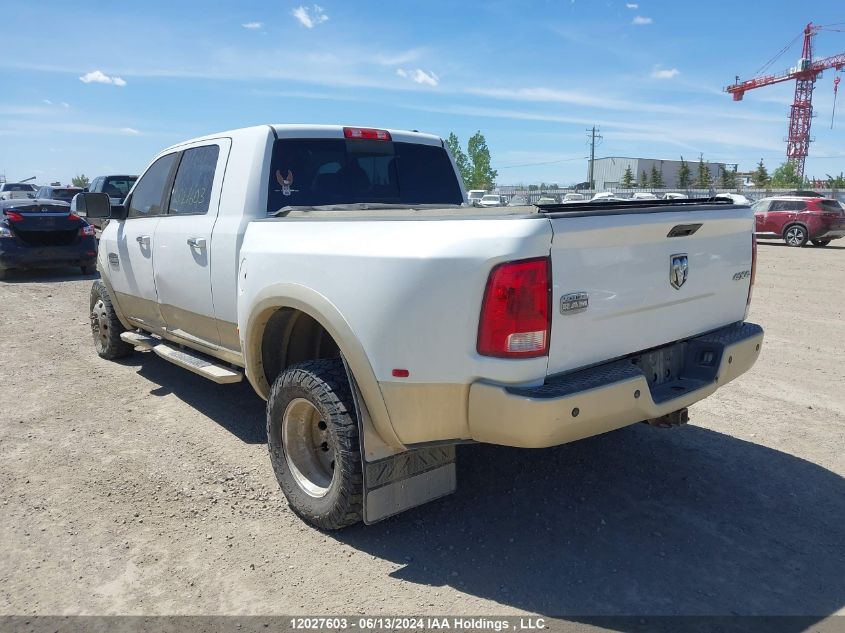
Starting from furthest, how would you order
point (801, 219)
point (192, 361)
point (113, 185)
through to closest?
point (801, 219)
point (113, 185)
point (192, 361)

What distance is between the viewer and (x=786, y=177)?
85.1 meters

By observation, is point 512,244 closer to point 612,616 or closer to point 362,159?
point 612,616

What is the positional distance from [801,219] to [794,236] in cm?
61

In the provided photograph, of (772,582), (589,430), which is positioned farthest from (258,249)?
(772,582)

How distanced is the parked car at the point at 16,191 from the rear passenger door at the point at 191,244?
764 inches

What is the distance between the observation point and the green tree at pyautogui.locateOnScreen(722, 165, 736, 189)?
256ft

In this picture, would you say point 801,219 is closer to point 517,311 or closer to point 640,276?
point 640,276

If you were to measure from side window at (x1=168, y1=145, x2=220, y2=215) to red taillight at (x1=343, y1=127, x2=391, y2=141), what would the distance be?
2.92 ft

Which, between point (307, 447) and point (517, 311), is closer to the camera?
point (517, 311)

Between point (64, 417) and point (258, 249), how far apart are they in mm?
2671

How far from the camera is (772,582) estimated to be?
286 cm

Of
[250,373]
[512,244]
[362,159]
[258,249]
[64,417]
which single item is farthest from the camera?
[64,417]

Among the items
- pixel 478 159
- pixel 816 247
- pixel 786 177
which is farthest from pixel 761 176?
pixel 816 247

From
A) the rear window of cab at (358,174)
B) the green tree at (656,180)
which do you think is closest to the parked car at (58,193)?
the rear window of cab at (358,174)
